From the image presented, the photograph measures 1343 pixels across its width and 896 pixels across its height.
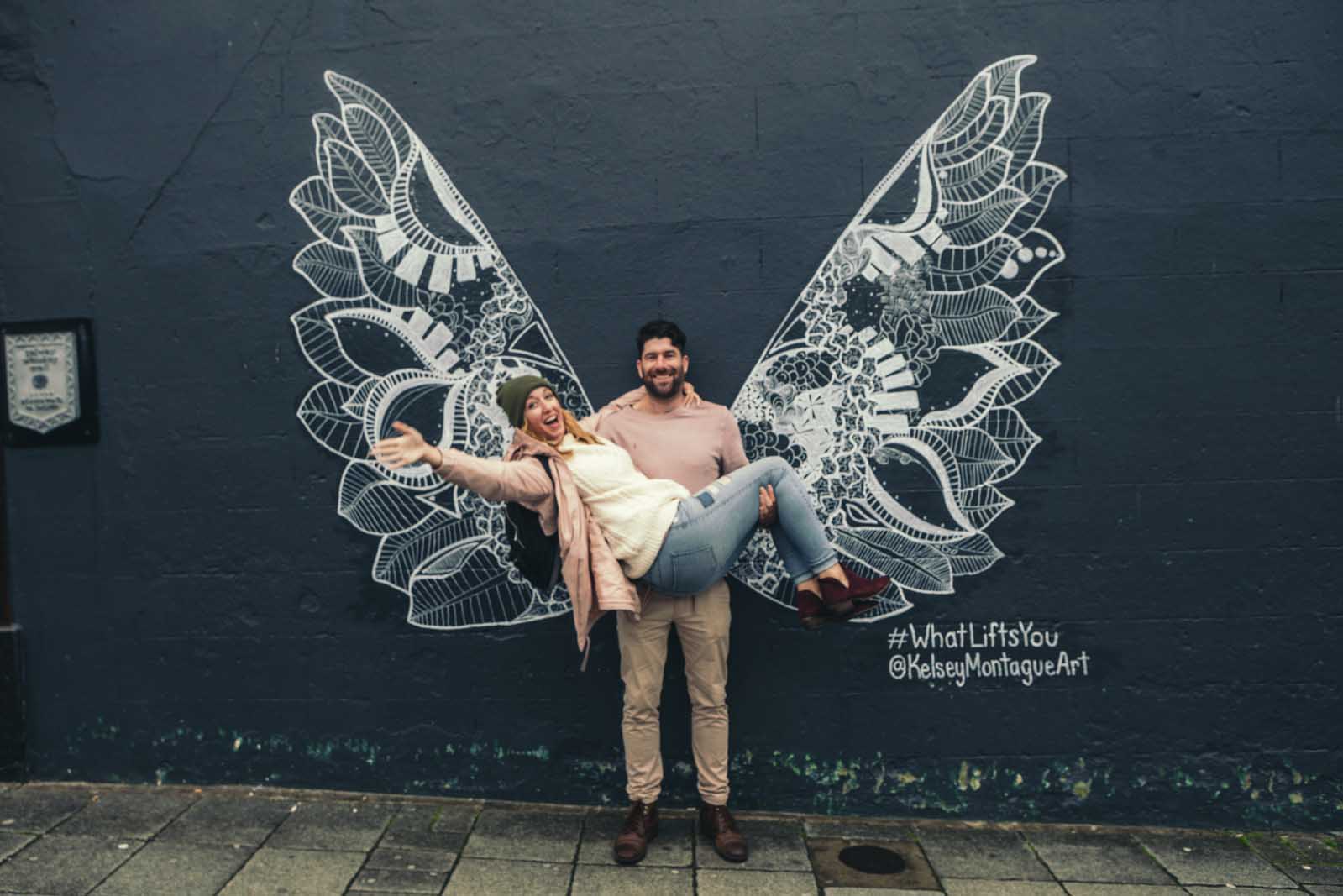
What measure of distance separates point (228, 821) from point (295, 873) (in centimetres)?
65

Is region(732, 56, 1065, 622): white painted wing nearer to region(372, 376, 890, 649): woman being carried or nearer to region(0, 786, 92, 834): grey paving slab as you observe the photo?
region(372, 376, 890, 649): woman being carried

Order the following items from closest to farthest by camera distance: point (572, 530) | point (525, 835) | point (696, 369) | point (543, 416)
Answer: point (572, 530) → point (543, 416) → point (525, 835) → point (696, 369)

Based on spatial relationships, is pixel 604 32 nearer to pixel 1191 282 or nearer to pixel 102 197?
pixel 102 197

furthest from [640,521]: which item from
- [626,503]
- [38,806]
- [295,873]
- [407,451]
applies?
[38,806]

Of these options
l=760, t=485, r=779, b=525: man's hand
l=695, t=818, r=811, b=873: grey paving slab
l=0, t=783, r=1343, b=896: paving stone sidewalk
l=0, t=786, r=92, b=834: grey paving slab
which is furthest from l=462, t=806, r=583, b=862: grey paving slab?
l=0, t=786, r=92, b=834: grey paving slab

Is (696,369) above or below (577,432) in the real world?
above

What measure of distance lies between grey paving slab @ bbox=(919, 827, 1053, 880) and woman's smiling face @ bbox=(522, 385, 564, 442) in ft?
7.39

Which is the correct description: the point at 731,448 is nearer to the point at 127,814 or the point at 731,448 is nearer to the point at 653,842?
the point at 653,842

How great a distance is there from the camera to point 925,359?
3938 millimetres

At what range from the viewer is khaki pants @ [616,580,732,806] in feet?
11.7

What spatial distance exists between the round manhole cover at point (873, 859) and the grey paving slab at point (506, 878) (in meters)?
1.10

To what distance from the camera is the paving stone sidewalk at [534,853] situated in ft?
10.9

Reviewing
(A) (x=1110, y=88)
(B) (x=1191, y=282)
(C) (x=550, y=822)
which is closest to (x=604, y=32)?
(A) (x=1110, y=88)

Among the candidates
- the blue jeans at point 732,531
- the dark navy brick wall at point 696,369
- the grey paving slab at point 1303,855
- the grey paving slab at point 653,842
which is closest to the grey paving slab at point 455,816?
the dark navy brick wall at point 696,369
